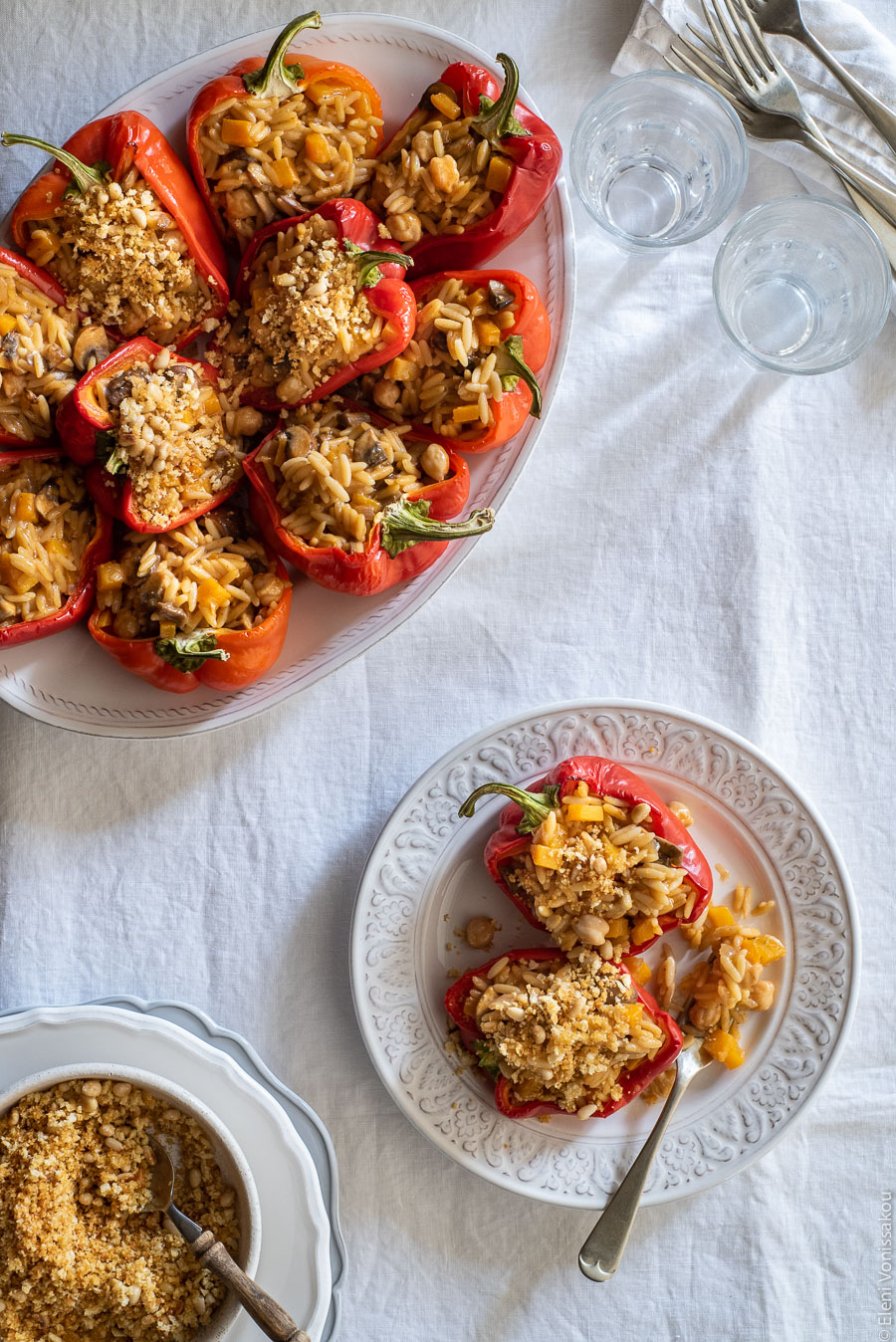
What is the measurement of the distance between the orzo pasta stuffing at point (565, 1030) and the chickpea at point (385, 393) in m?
0.99

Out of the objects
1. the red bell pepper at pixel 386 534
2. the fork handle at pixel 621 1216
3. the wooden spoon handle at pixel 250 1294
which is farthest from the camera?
the fork handle at pixel 621 1216

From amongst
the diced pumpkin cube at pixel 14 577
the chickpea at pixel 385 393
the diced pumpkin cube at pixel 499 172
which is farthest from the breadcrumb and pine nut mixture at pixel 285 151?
the diced pumpkin cube at pixel 14 577

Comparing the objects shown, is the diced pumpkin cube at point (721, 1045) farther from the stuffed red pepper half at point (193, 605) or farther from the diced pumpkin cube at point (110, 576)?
the diced pumpkin cube at point (110, 576)

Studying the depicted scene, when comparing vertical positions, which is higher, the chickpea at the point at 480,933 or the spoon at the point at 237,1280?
the chickpea at the point at 480,933

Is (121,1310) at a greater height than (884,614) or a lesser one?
lesser

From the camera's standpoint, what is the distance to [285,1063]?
2020mm

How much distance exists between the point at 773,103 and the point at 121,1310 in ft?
7.77

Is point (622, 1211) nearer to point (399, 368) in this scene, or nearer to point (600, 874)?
point (600, 874)

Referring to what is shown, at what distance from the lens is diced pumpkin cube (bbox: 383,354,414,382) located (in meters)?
1.81

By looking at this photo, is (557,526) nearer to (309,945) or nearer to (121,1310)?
(309,945)

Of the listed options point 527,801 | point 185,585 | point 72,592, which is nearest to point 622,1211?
point 527,801

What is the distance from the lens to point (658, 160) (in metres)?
2.08

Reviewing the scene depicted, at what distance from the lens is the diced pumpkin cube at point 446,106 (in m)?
1.80

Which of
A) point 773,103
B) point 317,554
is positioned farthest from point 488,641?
point 773,103
